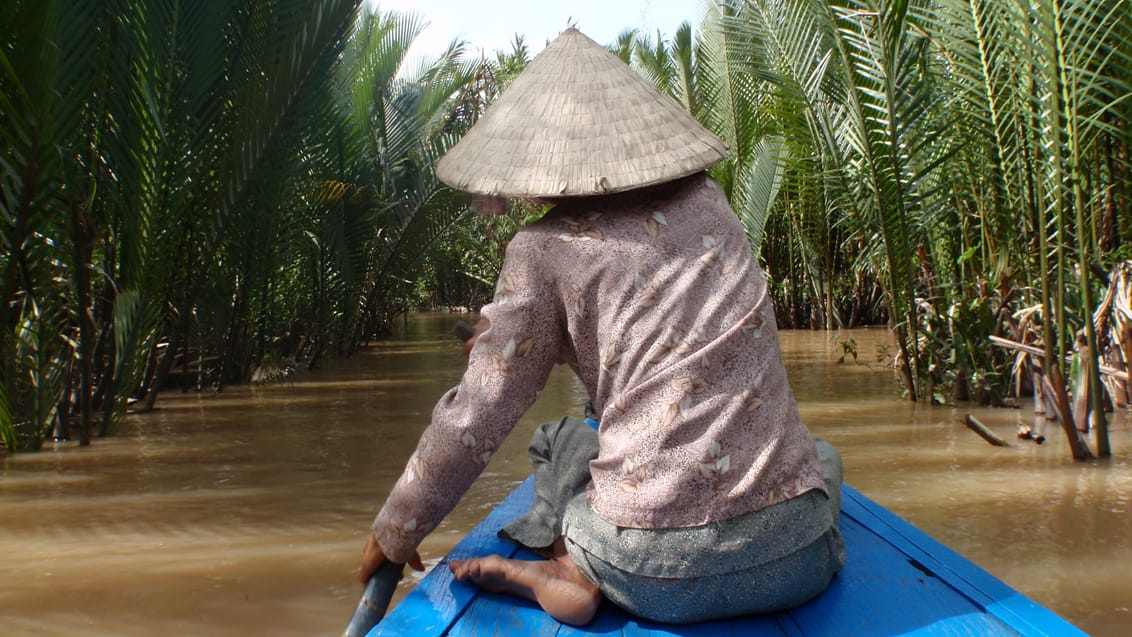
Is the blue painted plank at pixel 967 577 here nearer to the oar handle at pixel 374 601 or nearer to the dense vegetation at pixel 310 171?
the oar handle at pixel 374 601

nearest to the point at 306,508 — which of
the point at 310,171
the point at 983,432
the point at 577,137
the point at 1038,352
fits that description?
the point at 577,137

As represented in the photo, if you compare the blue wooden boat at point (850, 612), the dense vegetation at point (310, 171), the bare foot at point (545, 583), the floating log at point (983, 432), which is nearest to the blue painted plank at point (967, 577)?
the blue wooden boat at point (850, 612)

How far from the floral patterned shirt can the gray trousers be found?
0.09 feet

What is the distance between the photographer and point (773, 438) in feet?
5.79

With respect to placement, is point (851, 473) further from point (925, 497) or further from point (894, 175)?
point (894, 175)

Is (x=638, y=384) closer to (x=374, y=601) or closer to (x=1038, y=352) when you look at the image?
(x=374, y=601)

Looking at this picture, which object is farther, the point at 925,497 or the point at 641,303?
the point at 925,497

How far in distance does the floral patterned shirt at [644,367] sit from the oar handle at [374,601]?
89 millimetres

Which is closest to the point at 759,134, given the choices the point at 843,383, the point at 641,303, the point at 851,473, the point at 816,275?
the point at 816,275

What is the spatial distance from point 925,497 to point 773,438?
8.05ft

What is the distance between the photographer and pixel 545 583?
1.82 m

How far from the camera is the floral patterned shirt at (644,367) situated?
5.70 feet

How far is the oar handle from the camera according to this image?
1927mm

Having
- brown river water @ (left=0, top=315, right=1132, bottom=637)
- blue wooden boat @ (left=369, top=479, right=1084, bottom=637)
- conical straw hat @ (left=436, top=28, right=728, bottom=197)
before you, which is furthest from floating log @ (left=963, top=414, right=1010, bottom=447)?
conical straw hat @ (left=436, top=28, right=728, bottom=197)
